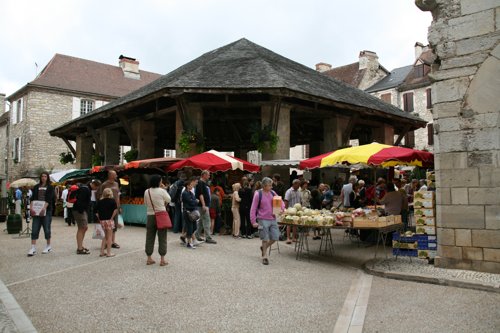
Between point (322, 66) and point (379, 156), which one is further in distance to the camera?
point (322, 66)

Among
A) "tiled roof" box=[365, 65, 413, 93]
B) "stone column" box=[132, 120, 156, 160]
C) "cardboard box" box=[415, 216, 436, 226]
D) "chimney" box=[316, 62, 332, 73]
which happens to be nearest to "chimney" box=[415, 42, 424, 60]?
"tiled roof" box=[365, 65, 413, 93]

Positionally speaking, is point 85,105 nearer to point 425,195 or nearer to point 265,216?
point 265,216

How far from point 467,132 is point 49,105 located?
3223cm

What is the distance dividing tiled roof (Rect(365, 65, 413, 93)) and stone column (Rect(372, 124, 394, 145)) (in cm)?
1582

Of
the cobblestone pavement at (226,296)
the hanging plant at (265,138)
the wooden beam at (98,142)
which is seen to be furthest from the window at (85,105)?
the cobblestone pavement at (226,296)

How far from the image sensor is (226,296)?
17.5ft

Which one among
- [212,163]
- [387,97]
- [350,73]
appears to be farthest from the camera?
[350,73]

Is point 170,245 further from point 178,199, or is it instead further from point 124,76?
point 124,76

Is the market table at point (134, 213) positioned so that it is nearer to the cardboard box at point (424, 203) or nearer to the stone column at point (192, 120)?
A: the stone column at point (192, 120)

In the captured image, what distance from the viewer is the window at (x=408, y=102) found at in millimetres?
33281

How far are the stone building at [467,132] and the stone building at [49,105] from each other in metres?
29.7

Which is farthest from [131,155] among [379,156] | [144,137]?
[379,156]

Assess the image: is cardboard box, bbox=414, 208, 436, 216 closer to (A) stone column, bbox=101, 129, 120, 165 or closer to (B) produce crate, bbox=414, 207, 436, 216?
(B) produce crate, bbox=414, 207, 436, 216

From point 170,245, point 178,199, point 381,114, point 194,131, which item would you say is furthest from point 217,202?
point 381,114
